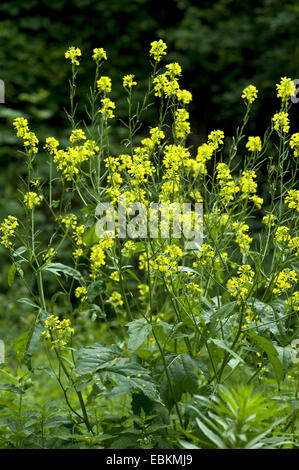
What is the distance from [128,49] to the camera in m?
7.01

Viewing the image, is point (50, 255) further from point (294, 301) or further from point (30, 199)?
point (294, 301)

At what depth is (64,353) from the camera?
2.59m

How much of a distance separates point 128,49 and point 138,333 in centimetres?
540

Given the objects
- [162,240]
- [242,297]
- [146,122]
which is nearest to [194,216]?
[162,240]

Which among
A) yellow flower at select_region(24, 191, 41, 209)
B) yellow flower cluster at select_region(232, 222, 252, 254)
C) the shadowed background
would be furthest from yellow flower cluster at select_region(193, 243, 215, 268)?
the shadowed background

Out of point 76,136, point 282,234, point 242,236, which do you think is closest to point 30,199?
point 76,136

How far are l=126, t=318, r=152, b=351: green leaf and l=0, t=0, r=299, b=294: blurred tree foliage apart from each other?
428 centimetres

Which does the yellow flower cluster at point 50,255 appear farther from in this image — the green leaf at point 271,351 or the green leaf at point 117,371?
the green leaf at point 271,351

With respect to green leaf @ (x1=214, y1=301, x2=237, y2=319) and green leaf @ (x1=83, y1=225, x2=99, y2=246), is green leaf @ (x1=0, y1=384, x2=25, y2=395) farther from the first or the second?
green leaf @ (x1=214, y1=301, x2=237, y2=319)

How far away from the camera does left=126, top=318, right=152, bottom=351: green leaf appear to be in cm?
221
